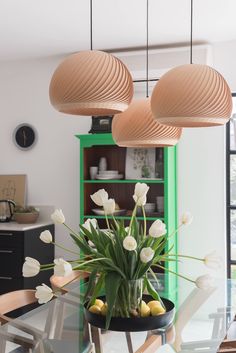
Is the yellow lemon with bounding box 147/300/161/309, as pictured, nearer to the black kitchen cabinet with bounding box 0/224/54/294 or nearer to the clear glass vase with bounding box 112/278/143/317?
the clear glass vase with bounding box 112/278/143/317

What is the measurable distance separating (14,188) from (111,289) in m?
3.30

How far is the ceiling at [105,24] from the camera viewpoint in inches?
138

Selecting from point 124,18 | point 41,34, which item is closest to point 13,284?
point 41,34

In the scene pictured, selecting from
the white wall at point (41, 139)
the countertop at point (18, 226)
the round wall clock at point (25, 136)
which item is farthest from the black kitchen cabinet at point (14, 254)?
the round wall clock at point (25, 136)

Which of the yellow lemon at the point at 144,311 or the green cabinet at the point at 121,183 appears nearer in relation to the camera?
the yellow lemon at the point at 144,311

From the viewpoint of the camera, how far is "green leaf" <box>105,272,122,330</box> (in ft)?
6.40

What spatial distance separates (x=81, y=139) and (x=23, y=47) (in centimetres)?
105

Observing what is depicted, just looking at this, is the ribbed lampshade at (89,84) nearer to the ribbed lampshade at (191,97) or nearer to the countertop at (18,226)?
the ribbed lampshade at (191,97)

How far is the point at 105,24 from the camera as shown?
3939 millimetres

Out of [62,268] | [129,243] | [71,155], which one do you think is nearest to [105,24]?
[71,155]

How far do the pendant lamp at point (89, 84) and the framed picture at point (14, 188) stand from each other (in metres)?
3.23

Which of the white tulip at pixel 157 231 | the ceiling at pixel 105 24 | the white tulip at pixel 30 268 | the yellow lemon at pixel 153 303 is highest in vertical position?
the ceiling at pixel 105 24

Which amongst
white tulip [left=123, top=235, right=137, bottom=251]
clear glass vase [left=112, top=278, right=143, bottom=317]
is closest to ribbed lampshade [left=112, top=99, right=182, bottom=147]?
white tulip [left=123, top=235, right=137, bottom=251]

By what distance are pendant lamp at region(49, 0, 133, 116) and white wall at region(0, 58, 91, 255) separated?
2.93 metres
